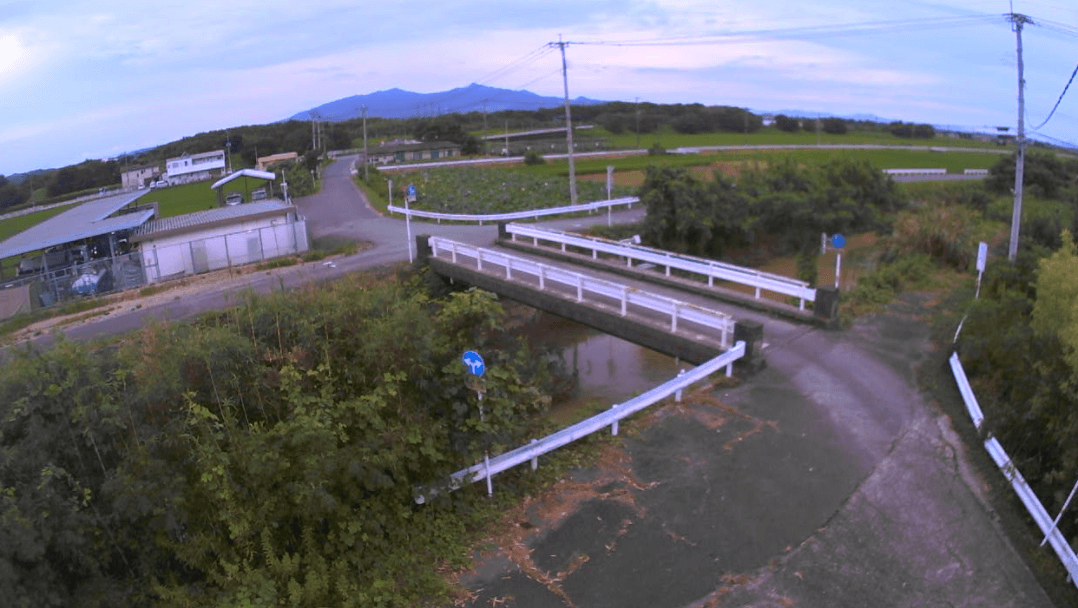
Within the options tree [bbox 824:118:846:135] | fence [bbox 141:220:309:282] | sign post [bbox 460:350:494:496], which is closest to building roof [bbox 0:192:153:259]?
fence [bbox 141:220:309:282]

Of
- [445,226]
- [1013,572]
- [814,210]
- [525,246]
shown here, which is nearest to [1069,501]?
[1013,572]

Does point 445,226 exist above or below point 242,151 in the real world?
below

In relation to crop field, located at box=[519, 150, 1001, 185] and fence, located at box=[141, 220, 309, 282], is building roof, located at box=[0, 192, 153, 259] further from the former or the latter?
crop field, located at box=[519, 150, 1001, 185]

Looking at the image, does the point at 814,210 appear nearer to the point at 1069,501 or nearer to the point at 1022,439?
the point at 1022,439

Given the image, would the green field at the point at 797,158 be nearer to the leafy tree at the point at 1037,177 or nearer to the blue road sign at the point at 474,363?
the leafy tree at the point at 1037,177

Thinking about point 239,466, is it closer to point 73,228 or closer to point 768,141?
point 73,228

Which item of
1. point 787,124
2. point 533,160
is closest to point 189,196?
point 533,160
